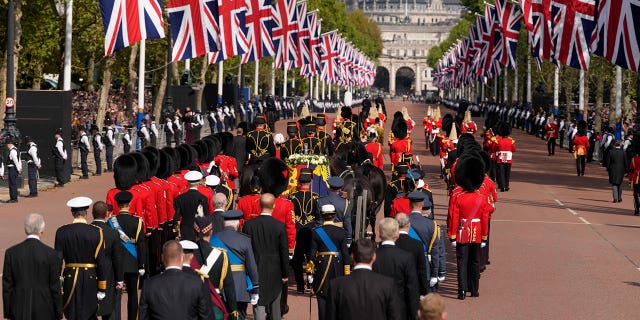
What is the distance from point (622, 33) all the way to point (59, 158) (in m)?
13.1

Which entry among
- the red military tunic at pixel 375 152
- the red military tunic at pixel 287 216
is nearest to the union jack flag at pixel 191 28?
the red military tunic at pixel 375 152

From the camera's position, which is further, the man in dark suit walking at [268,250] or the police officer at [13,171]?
the police officer at [13,171]

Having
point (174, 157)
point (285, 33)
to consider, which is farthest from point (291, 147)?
point (285, 33)

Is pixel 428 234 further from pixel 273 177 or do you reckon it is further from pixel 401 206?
pixel 273 177

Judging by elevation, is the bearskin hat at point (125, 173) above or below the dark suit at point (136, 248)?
above

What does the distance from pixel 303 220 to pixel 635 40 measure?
1504cm

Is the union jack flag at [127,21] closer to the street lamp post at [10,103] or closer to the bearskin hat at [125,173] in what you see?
the street lamp post at [10,103]

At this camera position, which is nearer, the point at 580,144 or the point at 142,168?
the point at 142,168

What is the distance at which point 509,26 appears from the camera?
50.8 metres

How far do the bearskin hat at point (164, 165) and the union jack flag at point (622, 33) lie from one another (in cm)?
1281

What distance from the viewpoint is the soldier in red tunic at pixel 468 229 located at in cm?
1602

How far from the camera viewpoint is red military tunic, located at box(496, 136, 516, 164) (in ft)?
101

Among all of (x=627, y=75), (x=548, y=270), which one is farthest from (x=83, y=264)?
(x=627, y=75)

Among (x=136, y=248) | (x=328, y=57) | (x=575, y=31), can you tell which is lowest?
(x=136, y=248)
